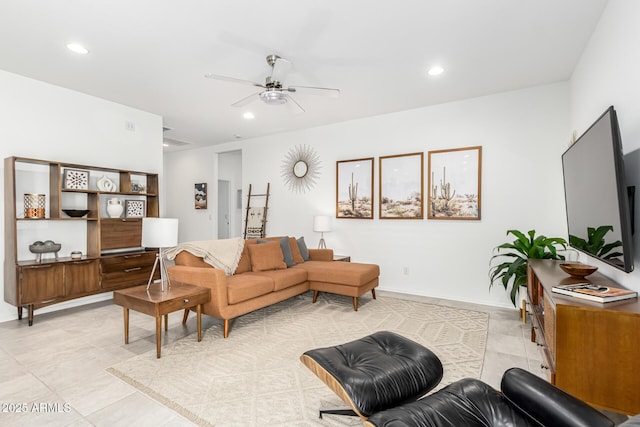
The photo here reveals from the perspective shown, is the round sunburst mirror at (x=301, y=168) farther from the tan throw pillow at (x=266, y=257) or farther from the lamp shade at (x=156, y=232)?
the lamp shade at (x=156, y=232)

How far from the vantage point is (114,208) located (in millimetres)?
4352

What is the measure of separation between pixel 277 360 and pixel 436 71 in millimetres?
3294

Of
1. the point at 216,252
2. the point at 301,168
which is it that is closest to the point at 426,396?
the point at 216,252

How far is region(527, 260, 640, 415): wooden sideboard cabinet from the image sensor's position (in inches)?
59.6

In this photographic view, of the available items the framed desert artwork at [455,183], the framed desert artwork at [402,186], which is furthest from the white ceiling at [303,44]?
the framed desert artwork at [402,186]

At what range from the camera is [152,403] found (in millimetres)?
2012

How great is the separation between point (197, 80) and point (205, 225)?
4.06 meters

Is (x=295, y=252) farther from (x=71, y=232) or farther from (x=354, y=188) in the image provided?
(x=71, y=232)

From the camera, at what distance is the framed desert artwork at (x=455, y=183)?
14.0ft

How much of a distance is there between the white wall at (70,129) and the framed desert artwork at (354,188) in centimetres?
297

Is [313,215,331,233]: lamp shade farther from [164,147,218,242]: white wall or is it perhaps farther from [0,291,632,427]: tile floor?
[164,147,218,242]: white wall

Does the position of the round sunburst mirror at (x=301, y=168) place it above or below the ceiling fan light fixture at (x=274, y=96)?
below

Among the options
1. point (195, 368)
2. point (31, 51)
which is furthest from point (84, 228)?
point (195, 368)

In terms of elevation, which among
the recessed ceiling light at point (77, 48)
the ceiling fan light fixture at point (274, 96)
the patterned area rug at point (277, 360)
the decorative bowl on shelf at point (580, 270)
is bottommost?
the patterned area rug at point (277, 360)
